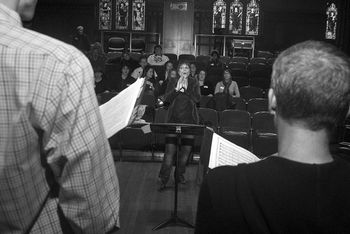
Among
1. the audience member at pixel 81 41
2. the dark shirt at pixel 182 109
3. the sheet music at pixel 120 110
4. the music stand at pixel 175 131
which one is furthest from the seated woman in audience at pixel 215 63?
the sheet music at pixel 120 110

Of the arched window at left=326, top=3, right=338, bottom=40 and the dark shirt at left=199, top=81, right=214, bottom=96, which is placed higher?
the arched window at left=326, top=3, right=338, bottom=40

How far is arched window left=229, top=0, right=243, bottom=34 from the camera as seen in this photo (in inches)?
656

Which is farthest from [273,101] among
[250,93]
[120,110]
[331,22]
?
[331,22]

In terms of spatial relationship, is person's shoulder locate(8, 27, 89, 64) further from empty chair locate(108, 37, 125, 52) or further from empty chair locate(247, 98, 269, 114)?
empty chair locate(108, 37, 125, 52)

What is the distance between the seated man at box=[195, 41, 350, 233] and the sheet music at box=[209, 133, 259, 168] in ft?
1.29

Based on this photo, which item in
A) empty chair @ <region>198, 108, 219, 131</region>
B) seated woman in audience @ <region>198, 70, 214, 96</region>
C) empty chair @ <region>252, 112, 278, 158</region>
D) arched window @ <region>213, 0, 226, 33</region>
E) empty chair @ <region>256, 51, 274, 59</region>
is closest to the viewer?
empty chair @ <region>252, 112, 278, 158</region>

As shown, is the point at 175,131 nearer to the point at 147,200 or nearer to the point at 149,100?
the point at 147,200

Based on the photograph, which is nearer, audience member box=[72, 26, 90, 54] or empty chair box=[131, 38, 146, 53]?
audience member box=[72, 26, 90, 54]

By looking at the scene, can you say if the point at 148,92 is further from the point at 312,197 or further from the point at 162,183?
the point at 312,197

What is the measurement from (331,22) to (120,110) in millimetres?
16331

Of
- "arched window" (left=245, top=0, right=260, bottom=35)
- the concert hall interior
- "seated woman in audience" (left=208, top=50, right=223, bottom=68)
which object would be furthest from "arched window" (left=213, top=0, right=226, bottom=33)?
the concert hall interior

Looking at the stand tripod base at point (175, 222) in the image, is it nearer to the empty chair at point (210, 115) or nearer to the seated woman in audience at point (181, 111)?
the seated woman in audience at point (181, 111)

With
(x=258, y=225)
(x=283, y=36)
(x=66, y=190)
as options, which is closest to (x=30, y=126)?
(x=66, y=190)

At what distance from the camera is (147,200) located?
18.6 ft
